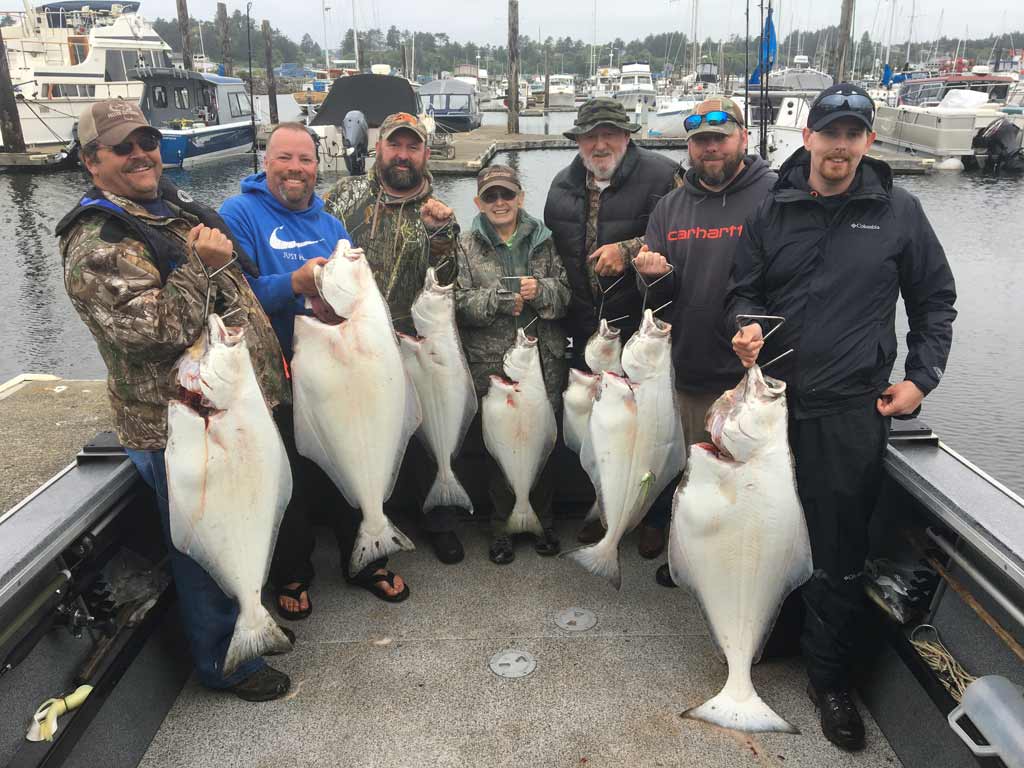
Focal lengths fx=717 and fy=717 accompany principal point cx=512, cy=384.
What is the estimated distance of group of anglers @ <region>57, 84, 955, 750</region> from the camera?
241cm

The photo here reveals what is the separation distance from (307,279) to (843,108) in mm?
2060

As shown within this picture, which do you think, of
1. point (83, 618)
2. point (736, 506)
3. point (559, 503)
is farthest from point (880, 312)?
A: point (83, 618)

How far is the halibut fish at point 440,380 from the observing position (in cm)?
327

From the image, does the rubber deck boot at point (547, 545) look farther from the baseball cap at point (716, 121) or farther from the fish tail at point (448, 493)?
the baseball cap at point (716, 121)

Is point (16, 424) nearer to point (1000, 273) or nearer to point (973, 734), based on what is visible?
point (973, 734)

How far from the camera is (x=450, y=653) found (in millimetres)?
3145

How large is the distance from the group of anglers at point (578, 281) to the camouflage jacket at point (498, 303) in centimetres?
1

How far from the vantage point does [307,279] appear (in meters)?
2.78

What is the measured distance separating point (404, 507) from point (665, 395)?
73.8 inches

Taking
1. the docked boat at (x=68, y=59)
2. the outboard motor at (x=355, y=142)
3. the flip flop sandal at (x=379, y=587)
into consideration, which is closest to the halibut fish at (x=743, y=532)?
the flip flop sandal at (x=379, y=587)

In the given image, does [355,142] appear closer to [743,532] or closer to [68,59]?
[743,532]

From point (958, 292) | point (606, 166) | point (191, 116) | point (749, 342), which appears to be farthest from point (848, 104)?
point (191, 116)

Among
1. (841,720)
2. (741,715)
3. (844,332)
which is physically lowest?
(841,720)

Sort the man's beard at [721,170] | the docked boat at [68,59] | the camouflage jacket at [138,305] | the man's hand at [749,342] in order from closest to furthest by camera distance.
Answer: the camouflage jacket at [138,305], the man's hand at [749,342], the man's beard at [721,170], the docked boat at [68,59]
